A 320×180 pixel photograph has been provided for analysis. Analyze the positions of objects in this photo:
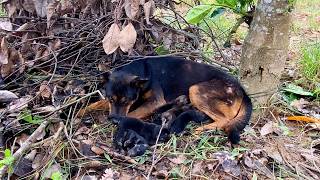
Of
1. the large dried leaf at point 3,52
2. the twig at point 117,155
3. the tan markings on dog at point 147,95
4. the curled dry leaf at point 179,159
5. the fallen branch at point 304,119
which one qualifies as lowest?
the curled dry leaf at point 179,159

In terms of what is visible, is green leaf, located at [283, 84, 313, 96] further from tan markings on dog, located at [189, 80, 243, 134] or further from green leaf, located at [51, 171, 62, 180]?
green leaf, located at [51, 171, 62, 180]

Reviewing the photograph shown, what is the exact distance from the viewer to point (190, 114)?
3.39m

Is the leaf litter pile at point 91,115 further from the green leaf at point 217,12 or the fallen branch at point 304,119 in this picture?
the green leaf at point 217,12

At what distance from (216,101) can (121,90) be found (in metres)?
0.71

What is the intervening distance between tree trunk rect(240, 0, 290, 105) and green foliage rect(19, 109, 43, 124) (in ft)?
5.20

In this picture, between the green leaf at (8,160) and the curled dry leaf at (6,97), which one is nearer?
the green leaf at (8,160)

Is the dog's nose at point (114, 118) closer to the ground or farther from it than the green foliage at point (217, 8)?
closer to the ground

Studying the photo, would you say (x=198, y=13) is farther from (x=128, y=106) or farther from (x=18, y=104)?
(x=18, y=104)

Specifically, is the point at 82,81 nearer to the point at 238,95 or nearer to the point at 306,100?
the point at 238,95

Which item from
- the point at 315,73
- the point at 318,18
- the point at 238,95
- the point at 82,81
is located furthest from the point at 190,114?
the point at 318,18

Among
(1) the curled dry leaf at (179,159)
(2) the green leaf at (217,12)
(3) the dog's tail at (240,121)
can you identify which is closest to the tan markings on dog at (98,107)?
(1) the curled dry leaf at (179,159)

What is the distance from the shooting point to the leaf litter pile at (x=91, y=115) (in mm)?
2834

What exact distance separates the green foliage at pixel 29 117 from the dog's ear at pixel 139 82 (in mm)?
713

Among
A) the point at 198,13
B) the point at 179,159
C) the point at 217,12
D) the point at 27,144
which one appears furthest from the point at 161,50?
the point at 27,144
